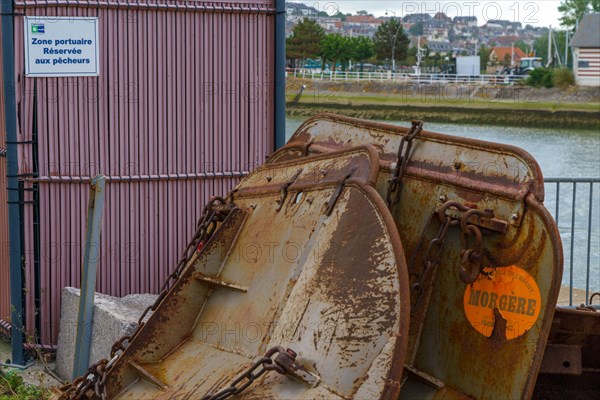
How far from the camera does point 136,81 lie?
303 inches

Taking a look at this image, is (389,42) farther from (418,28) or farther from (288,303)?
(288,303)

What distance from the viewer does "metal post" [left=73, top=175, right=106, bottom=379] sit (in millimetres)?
6773

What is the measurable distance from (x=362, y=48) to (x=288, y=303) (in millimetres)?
38585

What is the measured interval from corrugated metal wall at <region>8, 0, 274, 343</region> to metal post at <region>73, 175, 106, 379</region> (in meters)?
0.69

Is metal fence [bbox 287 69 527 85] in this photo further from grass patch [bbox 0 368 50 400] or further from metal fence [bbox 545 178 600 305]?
grass patch [bbox 0 368 50 400]

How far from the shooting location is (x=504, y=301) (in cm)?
444

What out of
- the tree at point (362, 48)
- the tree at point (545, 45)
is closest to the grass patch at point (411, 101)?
the tree at point (362, 48)

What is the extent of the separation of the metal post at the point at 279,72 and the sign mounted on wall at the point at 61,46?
1441mm

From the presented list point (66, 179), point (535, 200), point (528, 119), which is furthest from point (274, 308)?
point (528, 119)

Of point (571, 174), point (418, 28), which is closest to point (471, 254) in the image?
point (571, 174)

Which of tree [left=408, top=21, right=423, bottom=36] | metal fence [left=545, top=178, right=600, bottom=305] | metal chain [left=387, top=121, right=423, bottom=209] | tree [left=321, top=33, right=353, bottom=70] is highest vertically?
tree [left=408, top=21, right=423, bottom=36]

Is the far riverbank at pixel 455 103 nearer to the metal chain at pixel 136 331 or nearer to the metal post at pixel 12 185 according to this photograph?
the metal post at pixel 12 185

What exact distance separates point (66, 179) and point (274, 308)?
317 centimetres

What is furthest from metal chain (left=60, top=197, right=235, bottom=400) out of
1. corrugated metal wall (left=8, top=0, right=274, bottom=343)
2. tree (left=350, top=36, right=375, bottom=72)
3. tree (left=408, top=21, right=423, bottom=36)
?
tree (left=350, top=36, right=375, bottom=72)
